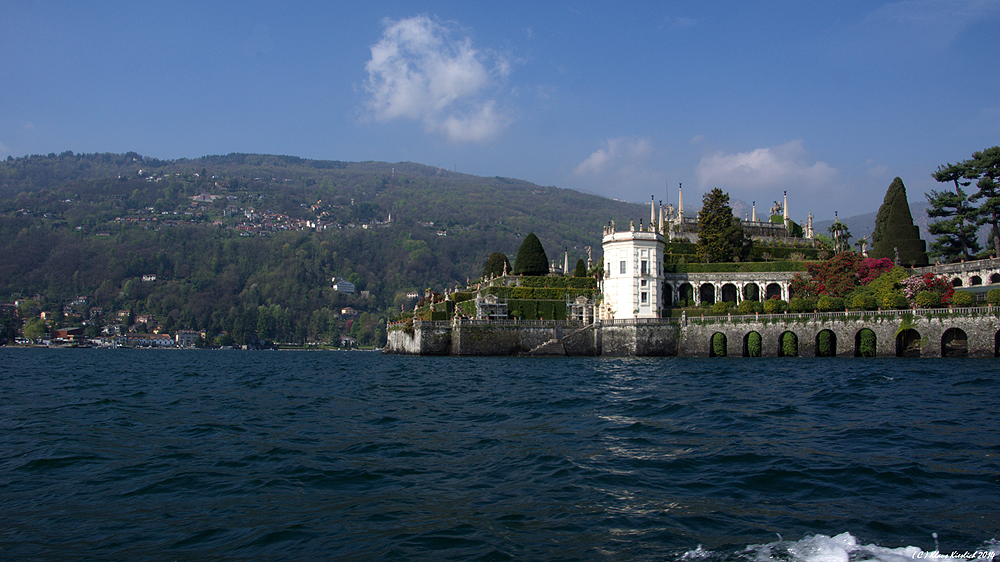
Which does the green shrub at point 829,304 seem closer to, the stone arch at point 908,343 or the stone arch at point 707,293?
the stone arch at point 908,343

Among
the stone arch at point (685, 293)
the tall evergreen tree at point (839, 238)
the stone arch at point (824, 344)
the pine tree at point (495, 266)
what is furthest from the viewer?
the pine tree at point (495, 266)

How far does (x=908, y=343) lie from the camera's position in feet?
154

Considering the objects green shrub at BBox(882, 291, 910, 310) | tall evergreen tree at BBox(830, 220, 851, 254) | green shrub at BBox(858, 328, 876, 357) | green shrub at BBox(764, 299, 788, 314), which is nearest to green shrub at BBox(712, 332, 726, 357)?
green shrub at BBox(764, 299, 788, 314)

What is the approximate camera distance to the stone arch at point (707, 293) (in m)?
72.2

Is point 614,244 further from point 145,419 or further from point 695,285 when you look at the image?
point 145,419

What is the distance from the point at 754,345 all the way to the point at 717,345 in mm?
3369

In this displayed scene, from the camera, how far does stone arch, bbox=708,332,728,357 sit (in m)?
57.5

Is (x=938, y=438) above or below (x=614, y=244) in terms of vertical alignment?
below

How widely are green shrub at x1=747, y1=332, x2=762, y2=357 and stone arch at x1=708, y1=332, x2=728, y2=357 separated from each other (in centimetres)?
240

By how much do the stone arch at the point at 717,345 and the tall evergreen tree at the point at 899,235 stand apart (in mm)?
22578

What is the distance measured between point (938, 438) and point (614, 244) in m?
51.3

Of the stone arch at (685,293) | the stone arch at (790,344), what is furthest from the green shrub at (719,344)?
the stone arch at (685,293)

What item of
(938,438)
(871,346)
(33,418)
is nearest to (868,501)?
(938,438)

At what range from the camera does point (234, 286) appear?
634 feet
